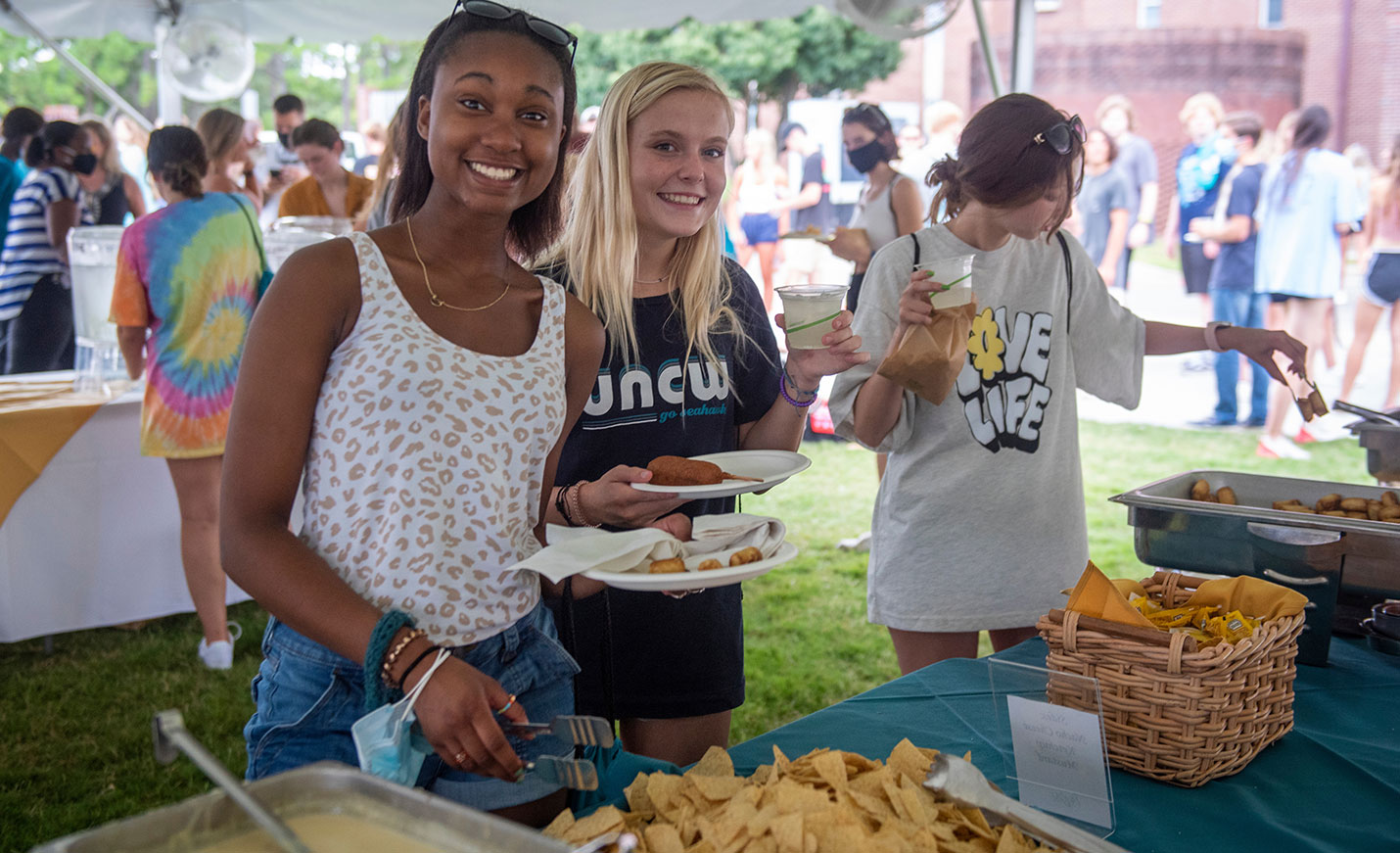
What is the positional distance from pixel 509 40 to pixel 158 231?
2.83 meters

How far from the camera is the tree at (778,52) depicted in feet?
57.3

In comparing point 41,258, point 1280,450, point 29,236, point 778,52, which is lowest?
point 1280,450

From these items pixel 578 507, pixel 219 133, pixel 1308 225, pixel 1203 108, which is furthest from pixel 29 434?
pixel 1203 108

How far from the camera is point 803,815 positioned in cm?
106

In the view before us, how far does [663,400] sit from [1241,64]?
18779 mm

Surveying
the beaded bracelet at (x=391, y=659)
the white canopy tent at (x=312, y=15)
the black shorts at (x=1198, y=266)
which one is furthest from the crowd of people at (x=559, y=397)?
the black shorts at (x=1198, y=266)

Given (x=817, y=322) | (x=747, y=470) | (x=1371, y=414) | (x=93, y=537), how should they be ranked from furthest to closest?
1. (x=93, y=537)
2. (x=1371, y=414)
3. (x=817, y=322)
4. (x=747, y=470)

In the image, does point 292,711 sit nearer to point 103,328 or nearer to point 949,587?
point 949,587

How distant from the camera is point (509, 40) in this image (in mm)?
1331

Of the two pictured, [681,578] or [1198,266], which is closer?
[681,578]

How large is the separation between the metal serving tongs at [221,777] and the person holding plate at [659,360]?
1.00 m

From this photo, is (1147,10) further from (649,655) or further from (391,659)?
→ (391,659)

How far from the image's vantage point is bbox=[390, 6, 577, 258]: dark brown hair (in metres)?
1.34

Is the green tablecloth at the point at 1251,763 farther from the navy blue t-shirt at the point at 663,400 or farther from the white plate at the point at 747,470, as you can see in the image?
the navy blue t-shirt at the point at 663,400
